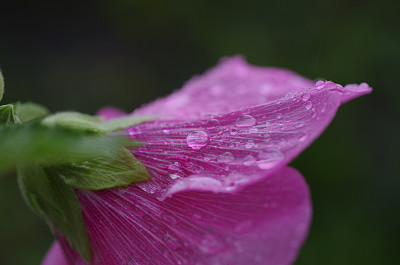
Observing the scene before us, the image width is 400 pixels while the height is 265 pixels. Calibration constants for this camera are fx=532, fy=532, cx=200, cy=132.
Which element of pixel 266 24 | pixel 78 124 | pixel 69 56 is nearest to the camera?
pixel 78 124

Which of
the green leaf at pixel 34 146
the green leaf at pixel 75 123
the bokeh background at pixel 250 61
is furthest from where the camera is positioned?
the bokeh background at pixel 250 61

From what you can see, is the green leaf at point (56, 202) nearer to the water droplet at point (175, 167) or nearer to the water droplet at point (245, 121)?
the water droplet at point (175, 167)

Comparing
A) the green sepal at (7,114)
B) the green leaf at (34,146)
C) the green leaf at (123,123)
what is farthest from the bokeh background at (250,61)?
the green leaf at (34,146)

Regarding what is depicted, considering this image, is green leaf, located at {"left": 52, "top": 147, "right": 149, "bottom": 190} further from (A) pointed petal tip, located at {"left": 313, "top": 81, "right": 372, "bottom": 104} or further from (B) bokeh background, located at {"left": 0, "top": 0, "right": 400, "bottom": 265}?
(B) bokeh background, located at {"left": 0, "top": 0, "right": 400, "bottom": 265}

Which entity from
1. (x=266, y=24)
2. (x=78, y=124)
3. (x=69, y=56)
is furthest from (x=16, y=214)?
(x=78, y=124)

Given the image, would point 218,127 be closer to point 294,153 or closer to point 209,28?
point 294,153

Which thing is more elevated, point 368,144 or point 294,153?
point 294,153

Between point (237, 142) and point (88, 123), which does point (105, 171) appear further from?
point (237, 142)
